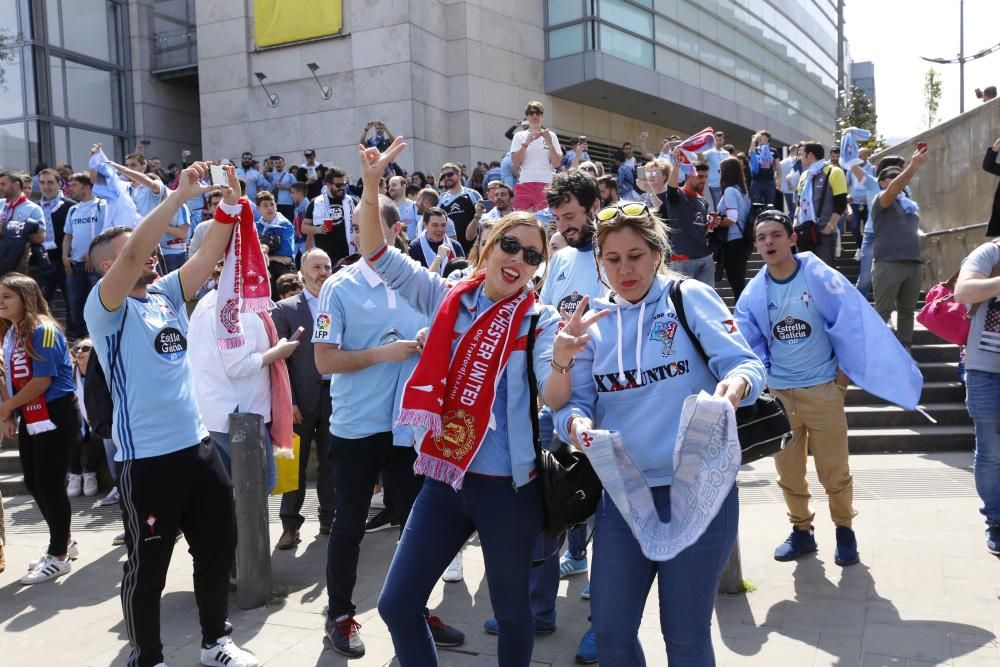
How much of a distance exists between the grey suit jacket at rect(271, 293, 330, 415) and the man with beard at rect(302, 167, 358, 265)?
17.1ft

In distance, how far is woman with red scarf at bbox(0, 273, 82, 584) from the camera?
563cm

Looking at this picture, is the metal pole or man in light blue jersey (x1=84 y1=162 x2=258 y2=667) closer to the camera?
man in light blue jersey (x1=84 y1=162 x2=258 y2=667)

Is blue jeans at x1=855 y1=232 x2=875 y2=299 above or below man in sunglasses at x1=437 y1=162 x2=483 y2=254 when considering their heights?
below

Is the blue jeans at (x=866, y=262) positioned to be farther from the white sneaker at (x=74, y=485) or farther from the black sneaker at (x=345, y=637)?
the white sneaker at (x=74, y=485)

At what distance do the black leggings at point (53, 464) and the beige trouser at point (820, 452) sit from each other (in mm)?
4672

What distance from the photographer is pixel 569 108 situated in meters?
26.0

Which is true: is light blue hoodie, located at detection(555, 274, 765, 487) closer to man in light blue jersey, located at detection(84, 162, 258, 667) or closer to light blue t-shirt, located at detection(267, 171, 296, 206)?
man in light blue jersey, located at detection(84, 162, 258, 667)

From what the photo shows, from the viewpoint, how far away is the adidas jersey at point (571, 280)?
4.48 m

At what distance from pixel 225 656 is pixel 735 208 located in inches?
328

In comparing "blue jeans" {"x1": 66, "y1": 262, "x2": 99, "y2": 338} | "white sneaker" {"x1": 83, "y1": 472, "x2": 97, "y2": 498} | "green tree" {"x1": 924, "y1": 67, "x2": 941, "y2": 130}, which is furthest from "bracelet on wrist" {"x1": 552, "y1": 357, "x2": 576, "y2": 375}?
"green tree" {"x1": 924, "y1": 67, "x2": 941, "y2": 130}

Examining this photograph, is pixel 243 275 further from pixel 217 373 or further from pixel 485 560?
pixel 485 560

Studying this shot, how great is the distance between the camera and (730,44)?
104 feet

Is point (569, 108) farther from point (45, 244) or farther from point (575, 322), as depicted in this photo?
point (575, 322)

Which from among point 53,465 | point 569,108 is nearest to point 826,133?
point 569,108
